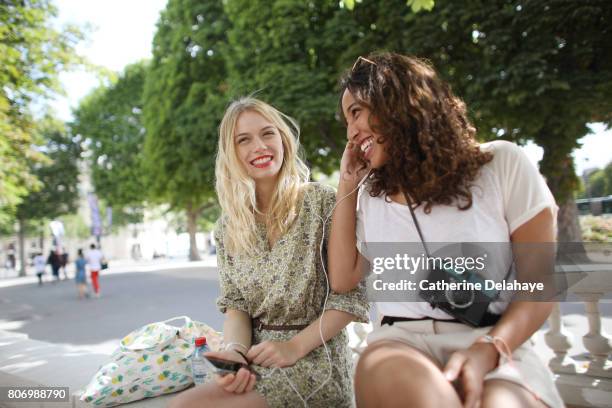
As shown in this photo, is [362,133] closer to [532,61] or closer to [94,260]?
[532,61]

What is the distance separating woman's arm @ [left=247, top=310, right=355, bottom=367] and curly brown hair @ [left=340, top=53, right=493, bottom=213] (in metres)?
0.67

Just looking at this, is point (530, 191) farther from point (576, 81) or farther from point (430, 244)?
point (576, 81)

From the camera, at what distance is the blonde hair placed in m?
2.60

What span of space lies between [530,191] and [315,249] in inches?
41.7

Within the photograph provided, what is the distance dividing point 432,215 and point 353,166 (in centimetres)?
45

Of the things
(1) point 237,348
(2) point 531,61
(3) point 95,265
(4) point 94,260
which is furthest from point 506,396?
(3) point 95,265

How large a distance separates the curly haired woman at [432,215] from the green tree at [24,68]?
22.8 feet

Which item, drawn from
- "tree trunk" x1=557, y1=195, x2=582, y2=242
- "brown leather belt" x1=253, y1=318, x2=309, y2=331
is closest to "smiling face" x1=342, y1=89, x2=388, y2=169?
"brown leather belt" x1=253, y1=318, x2=309, y2=331

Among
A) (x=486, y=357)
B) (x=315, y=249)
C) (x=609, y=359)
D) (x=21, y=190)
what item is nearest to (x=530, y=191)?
(x=486, y=357)

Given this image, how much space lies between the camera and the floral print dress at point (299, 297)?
2354 mm

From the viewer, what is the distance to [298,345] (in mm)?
2301

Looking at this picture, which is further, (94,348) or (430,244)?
(94,348)

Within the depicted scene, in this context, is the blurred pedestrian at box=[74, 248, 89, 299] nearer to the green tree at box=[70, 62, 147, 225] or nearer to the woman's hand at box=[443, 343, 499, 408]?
the green tree at box=[70, 62, 147, 225]

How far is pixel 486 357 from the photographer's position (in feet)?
5.21
